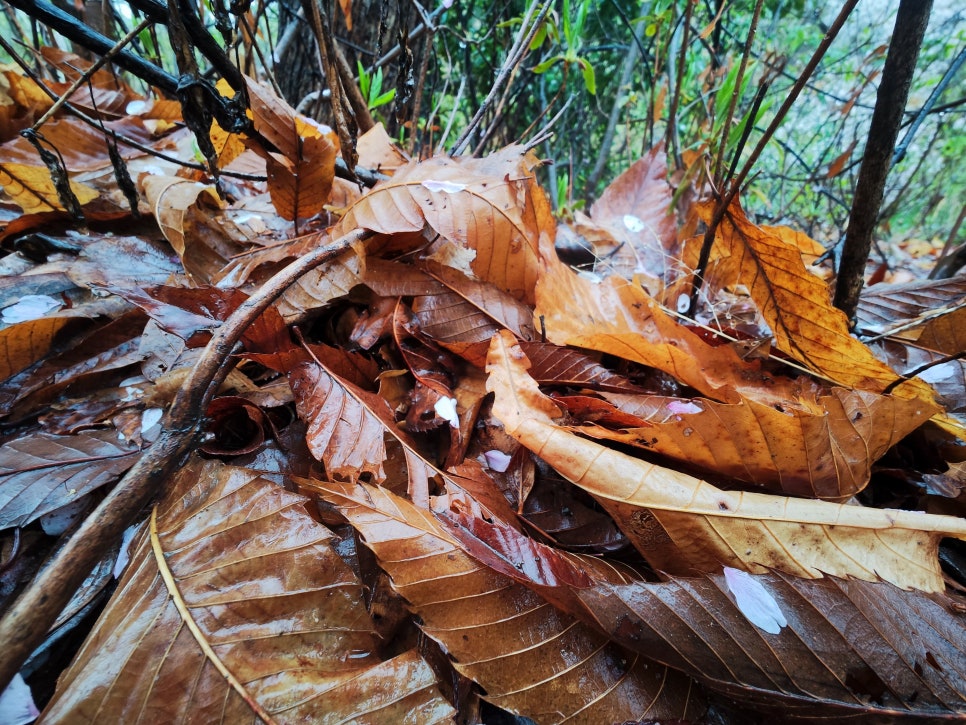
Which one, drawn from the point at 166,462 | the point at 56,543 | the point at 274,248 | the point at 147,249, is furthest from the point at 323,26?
the point at 56,543

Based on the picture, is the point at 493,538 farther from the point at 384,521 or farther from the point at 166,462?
the point at 166,462

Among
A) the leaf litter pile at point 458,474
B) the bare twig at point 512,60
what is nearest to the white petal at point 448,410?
the leaf litter pile at point 458,474

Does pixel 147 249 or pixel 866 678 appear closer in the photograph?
pixel 866 678

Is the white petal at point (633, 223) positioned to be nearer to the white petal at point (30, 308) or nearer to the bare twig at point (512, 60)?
the bare twig at point (512, 60)

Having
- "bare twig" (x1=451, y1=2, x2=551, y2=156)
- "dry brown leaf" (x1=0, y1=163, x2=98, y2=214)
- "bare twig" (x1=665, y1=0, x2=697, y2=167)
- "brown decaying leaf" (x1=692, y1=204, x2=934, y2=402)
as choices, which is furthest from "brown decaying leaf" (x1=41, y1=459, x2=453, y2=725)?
"bare twig" (x1=665, y1=0, x2=697, y2=167)

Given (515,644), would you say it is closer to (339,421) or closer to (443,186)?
(339,421)

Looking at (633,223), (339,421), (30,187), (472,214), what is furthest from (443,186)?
(30,187)
